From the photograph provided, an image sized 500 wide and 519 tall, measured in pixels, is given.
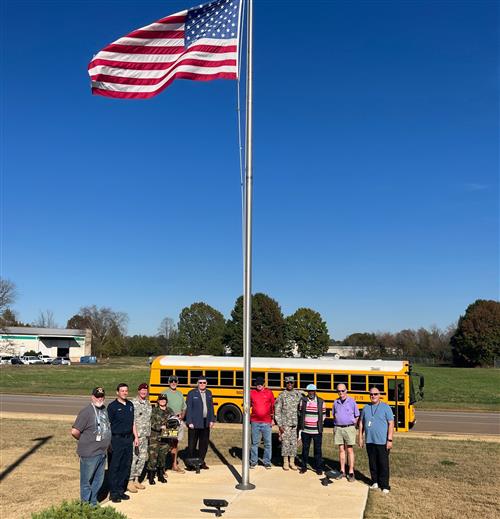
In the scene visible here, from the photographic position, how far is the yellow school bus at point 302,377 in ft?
64.7

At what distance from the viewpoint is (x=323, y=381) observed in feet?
67.7

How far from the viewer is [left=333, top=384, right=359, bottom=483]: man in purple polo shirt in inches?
419

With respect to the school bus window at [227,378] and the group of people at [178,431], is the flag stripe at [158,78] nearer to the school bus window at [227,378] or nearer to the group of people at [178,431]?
the group of people at [178,431]

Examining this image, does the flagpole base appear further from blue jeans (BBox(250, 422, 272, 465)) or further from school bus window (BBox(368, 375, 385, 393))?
school bus window (BBox(368, 375, 385, 393))

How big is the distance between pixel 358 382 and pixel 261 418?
9651mm

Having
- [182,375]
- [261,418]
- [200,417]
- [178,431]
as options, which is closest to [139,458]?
[178,431]

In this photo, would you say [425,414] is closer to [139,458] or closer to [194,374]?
[194,374]

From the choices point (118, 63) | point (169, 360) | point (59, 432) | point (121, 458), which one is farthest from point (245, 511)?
point (169, 360)

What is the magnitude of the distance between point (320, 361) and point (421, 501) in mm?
12033

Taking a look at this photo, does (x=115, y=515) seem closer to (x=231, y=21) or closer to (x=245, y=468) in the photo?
(x=245, y=468)

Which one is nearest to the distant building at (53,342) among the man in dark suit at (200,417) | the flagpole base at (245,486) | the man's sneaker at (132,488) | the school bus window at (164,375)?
the school bus window at (164,375)

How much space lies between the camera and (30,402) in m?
28.6

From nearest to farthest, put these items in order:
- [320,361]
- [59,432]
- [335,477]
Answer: [335,477], [59,432], [320,361]

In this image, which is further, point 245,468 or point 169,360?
point 169,360
